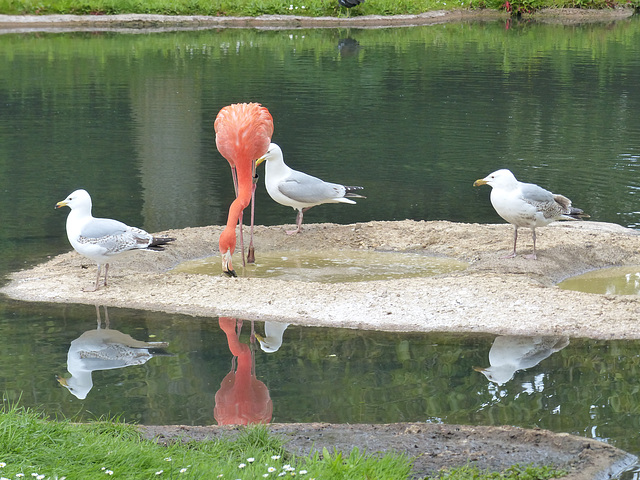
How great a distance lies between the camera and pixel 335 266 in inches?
391

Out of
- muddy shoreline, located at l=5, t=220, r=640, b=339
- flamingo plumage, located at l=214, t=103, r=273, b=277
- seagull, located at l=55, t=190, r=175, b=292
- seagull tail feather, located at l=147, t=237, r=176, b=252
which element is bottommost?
muddy shoreline, located at l=5, t=220, r=640, b=339

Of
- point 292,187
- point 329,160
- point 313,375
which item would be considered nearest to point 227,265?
point 292,187

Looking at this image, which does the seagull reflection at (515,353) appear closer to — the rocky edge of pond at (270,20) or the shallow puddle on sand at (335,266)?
the shallow puddle on sand at (335,266)

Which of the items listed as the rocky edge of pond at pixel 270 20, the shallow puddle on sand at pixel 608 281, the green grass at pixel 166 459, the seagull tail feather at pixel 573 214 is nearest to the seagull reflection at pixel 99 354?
the green grass at pixel 166 459

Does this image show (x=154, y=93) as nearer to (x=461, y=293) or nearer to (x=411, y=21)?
(x=461, y=293)

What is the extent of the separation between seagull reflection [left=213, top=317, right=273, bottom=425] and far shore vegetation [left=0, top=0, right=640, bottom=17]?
34.9 m

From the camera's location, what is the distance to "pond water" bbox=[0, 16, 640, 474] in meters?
6.39

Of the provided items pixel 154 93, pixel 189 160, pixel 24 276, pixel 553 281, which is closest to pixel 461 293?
pixel 553 281

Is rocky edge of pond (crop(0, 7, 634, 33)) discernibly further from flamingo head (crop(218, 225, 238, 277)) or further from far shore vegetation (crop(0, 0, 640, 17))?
flamingo head (crop(218, 225, 238, 277))

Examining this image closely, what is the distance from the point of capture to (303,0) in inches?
1699

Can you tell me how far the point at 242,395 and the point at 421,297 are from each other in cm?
247

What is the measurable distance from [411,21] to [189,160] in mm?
28571

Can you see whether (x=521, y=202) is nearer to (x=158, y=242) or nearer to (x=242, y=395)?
(x=158, y=242)

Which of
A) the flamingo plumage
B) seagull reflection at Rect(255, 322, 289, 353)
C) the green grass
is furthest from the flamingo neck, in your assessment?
the green grass
